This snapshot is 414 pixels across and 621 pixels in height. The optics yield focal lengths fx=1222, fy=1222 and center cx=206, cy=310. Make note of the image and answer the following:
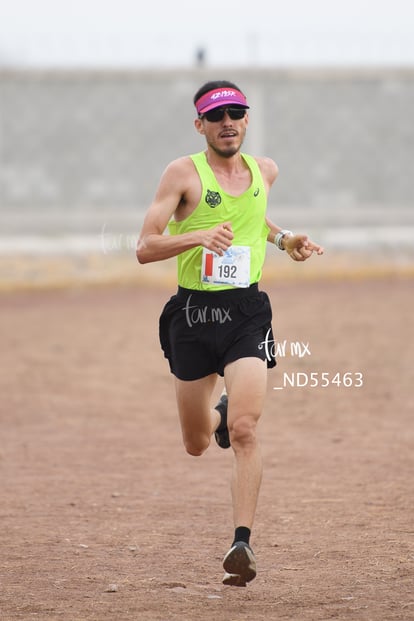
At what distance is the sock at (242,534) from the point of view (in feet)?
19.2

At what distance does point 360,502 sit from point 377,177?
17.4 meters

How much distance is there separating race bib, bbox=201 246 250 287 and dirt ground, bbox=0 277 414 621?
59.4 inches

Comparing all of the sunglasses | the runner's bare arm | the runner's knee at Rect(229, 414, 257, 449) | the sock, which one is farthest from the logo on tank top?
the sock

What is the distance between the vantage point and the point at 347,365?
13.6 metres

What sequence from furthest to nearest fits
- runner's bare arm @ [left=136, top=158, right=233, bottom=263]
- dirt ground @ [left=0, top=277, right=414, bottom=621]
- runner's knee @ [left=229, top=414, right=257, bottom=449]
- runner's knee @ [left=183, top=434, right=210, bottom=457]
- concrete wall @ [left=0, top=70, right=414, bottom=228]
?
1. concrete wall @ [left=0, top=70, right=414, bottom=228]
2. runner's knee @ [left=183, top=434, right=210, bottom=457]
3. runner's bare arm @ [left=136, top=158, right=233, bottom=263]
4. runner's knee @ [left=229, top=414, right=257, bottom=449]
5. dirt ground @ [left=0, top=277, right=414, bottom=621]

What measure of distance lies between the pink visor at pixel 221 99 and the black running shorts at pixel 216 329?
0.98 metres

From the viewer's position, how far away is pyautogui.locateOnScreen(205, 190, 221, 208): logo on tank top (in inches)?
255

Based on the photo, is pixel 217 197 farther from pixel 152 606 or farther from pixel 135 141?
pixel 135 141

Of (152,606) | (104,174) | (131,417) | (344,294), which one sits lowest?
Result: (152,606)

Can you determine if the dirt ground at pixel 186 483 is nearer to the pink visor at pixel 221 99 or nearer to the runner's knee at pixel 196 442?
the runner's knee at pixel 196 442

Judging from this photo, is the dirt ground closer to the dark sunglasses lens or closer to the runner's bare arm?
the runner's bare arm

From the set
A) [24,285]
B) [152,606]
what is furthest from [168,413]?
[24,285]

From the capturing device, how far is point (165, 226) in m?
6.42

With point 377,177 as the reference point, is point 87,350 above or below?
below
